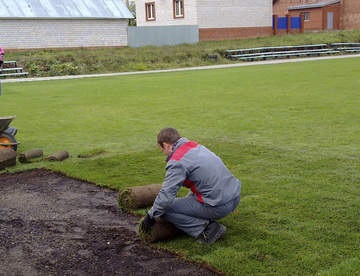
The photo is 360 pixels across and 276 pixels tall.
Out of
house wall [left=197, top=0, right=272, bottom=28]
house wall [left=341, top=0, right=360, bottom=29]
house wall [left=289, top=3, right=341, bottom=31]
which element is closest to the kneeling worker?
house wall [left=197, top=0, right=272, bottom=28]

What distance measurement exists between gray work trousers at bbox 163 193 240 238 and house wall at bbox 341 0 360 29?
171 ft

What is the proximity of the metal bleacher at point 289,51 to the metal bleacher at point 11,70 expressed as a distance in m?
14.0

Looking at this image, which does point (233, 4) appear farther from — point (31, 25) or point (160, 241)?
point (160, 241)

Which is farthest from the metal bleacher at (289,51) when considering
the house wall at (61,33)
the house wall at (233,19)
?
the house wall at (61,33)

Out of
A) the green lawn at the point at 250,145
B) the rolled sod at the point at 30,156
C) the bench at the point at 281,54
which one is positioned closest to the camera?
the green lawn at the point at 250,145

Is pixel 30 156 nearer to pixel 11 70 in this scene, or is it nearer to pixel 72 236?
pixel 72 236

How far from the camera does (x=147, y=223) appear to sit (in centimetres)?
547

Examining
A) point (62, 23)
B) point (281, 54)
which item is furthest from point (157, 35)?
point (281, 54)

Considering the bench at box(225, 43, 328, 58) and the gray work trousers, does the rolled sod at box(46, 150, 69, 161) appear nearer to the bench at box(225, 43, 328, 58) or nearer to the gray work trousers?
the gray work trousers

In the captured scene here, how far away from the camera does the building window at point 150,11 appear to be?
2075 inches

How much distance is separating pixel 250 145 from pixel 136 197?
388 centimetres

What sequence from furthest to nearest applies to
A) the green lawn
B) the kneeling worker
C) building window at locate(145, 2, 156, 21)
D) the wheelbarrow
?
building window at locate(145, 2, 156, 21) < the wheelbarrow < the green lawn < the kneeling worker

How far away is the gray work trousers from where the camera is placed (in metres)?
5.37

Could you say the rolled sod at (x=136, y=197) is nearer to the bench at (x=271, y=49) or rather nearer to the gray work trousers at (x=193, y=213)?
the gray work trousers at (x=193, y=213)
